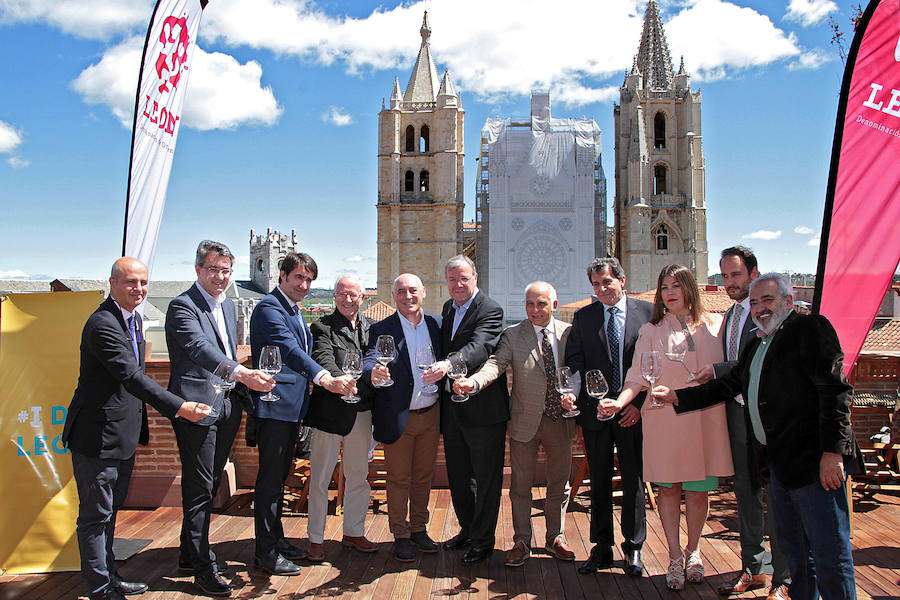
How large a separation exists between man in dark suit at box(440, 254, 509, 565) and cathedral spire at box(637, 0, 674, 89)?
43831 mm

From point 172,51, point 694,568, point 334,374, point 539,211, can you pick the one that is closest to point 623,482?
point 694,568

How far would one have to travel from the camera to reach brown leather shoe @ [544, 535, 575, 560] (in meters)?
4.37

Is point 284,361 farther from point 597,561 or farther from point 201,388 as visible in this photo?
point 597,561

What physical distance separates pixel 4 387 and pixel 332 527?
2.62 meters

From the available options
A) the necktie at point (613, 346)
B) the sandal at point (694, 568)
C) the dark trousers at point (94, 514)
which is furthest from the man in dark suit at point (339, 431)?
the sandal at point (694, 568)

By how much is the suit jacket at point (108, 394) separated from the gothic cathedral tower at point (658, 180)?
117ft

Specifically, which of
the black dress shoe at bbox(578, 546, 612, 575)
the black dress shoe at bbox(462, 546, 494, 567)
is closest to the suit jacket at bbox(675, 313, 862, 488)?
the black dress shoe at bbox(578, 546, 612, 575)

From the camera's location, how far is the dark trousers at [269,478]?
13.8ft

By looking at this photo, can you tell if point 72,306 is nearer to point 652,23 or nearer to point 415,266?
point 415,266

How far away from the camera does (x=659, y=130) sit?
41.7 m

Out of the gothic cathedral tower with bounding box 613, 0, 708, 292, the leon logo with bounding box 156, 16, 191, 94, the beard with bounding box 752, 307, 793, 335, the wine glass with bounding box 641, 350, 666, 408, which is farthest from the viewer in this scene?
the gothic cathedral tower with bounding box 613, 0, 708, 292

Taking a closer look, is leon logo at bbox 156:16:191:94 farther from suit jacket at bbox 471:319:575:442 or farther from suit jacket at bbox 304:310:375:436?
suit jacket at bbox 471:319:575:442

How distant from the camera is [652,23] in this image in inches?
1816

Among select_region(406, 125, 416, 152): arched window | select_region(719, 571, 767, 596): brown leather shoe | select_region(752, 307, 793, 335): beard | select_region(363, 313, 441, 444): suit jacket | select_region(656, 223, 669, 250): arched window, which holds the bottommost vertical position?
select_region(719, 571, 767, 596): brown leather shoe
